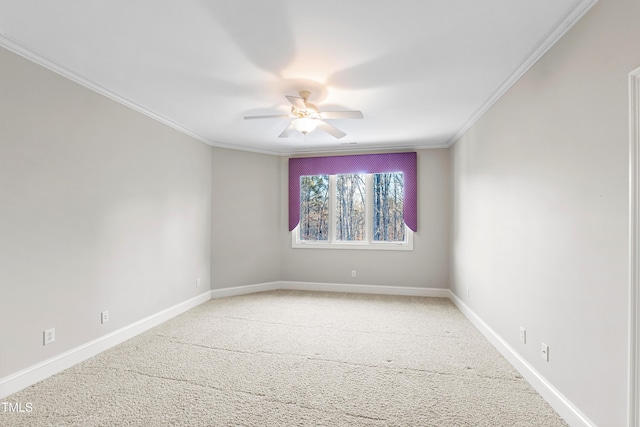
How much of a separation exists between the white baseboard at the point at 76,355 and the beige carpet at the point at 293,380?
70 mm

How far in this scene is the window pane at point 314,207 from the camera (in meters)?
5.51

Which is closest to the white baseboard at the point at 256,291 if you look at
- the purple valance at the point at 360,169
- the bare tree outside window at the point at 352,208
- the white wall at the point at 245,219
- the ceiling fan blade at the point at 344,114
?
the white wall at the point at 245,219

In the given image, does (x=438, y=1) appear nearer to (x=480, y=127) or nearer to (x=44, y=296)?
(x=480, y=127)

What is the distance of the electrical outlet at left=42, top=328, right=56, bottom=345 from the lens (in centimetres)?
241

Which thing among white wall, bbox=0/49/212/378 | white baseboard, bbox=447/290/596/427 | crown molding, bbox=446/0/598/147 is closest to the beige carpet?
white baseboard, bbox=447/290/596/427

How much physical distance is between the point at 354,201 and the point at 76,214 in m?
→ 3.85

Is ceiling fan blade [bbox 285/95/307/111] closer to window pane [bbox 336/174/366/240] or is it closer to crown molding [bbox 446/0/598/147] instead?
crown molding [bbox 446/0/598/147]

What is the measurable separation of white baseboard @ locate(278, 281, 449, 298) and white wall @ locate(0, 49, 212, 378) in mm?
2059

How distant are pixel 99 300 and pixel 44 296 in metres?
0.53

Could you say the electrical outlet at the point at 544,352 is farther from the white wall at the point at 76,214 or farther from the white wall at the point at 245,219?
the white wall at the point at 245,219

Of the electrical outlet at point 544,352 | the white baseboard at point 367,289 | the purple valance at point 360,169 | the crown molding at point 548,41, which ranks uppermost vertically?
the crown molding at point 548,41

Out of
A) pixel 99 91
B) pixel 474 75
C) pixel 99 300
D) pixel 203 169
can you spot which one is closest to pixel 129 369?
pixel 99 300

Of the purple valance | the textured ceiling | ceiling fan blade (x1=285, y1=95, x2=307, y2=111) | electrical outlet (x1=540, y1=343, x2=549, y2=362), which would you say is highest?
the textured ceiling

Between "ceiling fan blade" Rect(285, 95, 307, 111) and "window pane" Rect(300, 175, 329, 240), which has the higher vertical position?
"ceiling fan blade" Rect(285, 95, 307, 111)
